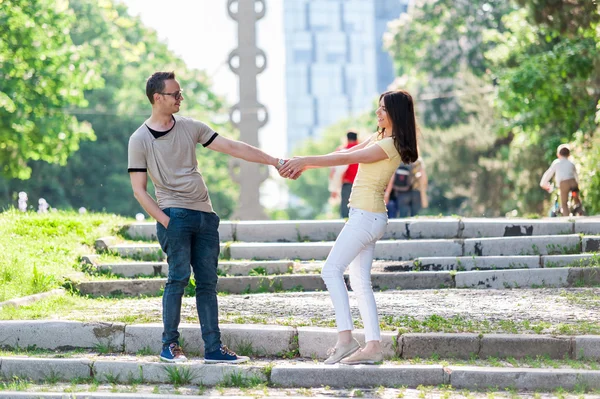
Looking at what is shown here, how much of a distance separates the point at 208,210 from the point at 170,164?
44 centimetres

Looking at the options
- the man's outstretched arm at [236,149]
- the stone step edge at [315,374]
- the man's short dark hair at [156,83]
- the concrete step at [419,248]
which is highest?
the man's short dark hair at [156,83]

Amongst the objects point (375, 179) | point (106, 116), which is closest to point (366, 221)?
point (375, 179)

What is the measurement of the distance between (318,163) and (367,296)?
1005mm

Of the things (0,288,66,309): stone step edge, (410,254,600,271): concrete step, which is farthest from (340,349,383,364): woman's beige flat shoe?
(410,254,600,271): concrete step

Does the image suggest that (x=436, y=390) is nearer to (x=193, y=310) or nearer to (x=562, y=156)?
(x=193, y=310)

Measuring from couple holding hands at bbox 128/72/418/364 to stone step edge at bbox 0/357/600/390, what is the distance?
0.20 m

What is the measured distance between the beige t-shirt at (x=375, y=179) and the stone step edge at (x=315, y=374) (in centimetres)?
113

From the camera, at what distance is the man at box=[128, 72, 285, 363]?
24.5ft

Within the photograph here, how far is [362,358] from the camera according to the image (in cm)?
738

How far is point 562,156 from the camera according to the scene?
1692 cm

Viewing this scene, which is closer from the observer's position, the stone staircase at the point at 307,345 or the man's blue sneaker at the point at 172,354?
the stone staircase at the point at 307,345

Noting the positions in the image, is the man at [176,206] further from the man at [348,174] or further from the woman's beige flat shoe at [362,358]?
the man at [348,174]

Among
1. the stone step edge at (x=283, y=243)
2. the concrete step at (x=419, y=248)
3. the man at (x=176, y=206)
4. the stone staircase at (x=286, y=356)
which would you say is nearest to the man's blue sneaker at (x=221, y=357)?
the man at (x=176, y=206)

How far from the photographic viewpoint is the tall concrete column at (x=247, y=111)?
23.2 m
